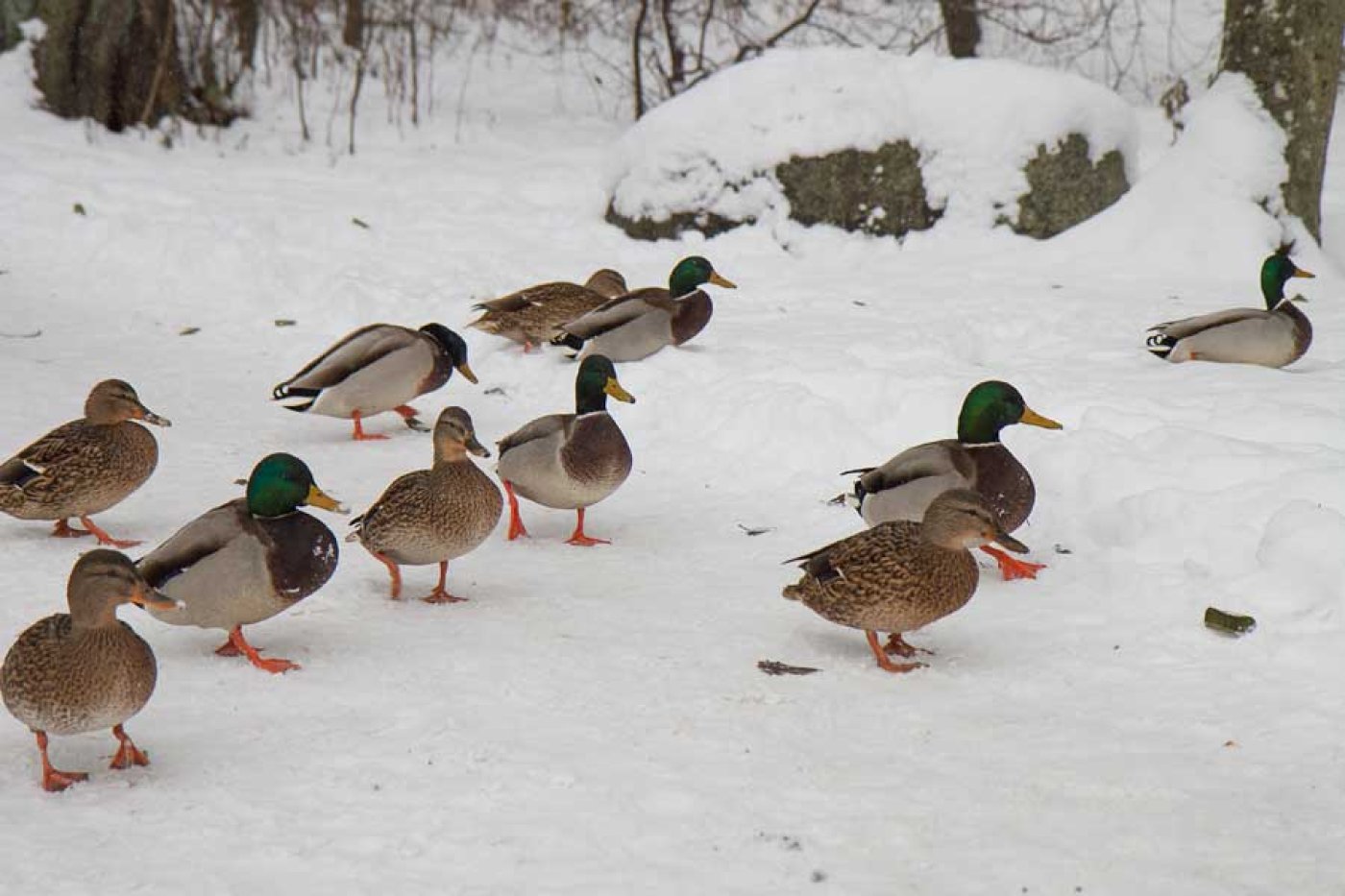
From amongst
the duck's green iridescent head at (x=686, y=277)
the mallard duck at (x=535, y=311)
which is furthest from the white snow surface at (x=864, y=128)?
the mallard duck at (x=535, y=311)

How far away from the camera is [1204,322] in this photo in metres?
8.01

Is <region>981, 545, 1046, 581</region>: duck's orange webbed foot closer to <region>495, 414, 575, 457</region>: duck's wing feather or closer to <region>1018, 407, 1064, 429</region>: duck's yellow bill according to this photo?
<region>1018, 407, 1064, 429</region>: duck's yellow bill

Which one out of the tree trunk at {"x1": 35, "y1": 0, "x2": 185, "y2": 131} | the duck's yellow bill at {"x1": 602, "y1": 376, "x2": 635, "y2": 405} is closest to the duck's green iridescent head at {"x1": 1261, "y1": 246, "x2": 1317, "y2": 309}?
the duck's yellow bill at {"x1": 602, "y1": 376, "x2": 635, "y2": 405}

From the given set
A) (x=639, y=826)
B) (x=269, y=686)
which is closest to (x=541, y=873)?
(x=639, y=826)

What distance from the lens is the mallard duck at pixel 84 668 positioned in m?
3.86

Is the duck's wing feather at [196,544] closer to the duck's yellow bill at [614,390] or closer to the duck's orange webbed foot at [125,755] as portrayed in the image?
the duck's orange webbed foot at [125,755]

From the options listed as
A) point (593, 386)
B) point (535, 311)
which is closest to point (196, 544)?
point (593, 386)

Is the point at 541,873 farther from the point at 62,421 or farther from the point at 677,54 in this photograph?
the point at 677,54

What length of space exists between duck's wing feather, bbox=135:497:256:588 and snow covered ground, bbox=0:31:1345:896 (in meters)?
0.33

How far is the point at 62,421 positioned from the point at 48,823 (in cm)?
420

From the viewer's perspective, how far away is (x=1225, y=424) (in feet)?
21.5

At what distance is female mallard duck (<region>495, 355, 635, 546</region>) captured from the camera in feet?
20.4

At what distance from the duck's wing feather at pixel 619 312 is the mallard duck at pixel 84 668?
15.1ft

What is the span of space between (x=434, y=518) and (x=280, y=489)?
2.05ft
